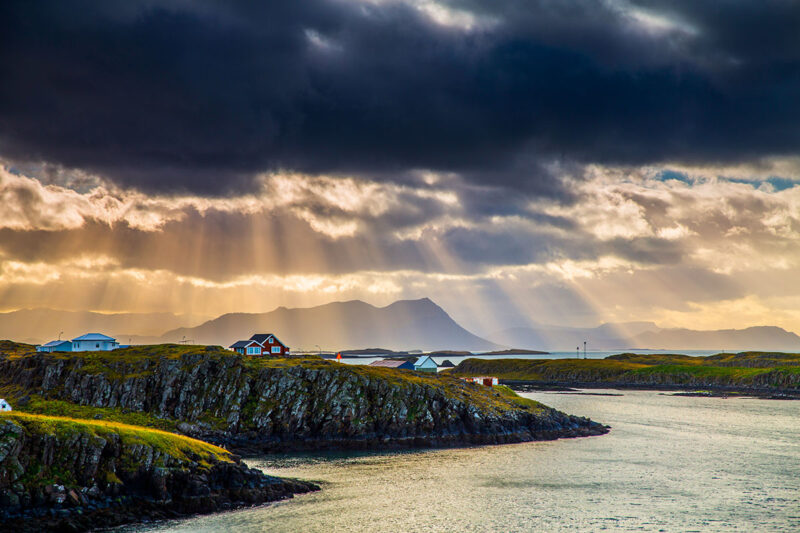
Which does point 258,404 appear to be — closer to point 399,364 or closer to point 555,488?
point 555,488

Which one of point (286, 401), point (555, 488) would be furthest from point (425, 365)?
point (555, 488)

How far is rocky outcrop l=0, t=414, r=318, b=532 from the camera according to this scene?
190 ft

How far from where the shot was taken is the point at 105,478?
63312 millimetres

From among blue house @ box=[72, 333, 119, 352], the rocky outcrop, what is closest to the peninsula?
the rocky outcrop

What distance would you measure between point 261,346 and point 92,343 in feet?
144

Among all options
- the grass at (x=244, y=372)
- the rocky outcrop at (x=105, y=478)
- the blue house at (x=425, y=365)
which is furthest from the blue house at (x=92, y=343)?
the rocky outcrop at (x=105, y=478)

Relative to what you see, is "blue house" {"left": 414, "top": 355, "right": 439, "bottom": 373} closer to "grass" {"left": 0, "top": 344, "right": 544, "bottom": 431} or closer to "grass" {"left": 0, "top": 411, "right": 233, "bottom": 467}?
"grass" {"left": 0, "top": 344, "right": 544, "bottom": 431}

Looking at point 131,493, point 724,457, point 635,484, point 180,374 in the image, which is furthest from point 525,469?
point 180,374

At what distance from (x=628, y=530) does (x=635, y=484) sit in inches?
875

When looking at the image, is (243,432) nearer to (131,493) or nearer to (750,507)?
Result: (131,493)

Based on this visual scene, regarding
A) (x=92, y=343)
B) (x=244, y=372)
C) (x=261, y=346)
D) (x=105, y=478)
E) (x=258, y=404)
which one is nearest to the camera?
(x=105, y=478)

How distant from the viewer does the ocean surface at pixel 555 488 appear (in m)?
62.0

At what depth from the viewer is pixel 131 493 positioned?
2510 inches

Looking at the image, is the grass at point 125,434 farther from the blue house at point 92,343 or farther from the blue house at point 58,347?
the blue house at point 58,347
